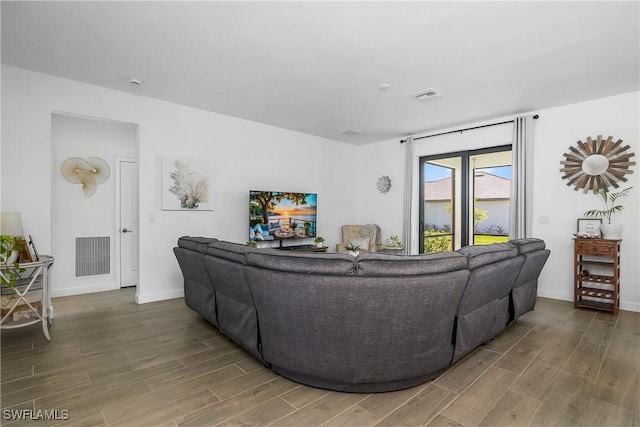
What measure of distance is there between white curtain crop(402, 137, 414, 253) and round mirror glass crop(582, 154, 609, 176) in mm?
2541

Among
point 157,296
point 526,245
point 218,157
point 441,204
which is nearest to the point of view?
point 526,245

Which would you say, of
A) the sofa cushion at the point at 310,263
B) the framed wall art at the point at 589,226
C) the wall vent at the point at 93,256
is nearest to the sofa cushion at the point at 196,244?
the sofa cushion at the point at 310,263

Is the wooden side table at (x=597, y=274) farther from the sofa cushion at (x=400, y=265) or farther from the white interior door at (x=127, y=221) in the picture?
the white interior door at (x=127, y=221)

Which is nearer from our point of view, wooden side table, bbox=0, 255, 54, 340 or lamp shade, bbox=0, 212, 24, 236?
wooden side table, bbox=0, 255, 54, 340

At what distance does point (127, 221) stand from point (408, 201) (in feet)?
15.8

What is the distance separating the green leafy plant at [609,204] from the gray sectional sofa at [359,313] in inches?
110

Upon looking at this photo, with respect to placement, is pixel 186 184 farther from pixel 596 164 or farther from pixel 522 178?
pixel 596 164

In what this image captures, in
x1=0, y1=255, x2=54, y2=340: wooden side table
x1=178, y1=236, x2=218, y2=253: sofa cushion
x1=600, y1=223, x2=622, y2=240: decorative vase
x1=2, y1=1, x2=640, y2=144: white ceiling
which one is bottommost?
x1=0, y1=255, x2=54, y2=340: wooden side table

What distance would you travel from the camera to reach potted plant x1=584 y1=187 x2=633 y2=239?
392cm

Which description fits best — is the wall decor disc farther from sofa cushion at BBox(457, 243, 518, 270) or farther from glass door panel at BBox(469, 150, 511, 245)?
sofa cushion at BBox(457, 243, 518, 270)

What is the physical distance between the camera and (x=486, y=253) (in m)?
2.53

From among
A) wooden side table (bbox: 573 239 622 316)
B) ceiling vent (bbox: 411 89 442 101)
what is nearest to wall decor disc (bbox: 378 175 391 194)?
ceiling vent (bbox: 411 89 442 101)

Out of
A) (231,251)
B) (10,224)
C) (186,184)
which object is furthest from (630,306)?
(10,224)

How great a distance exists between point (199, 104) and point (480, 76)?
11.8 ft
